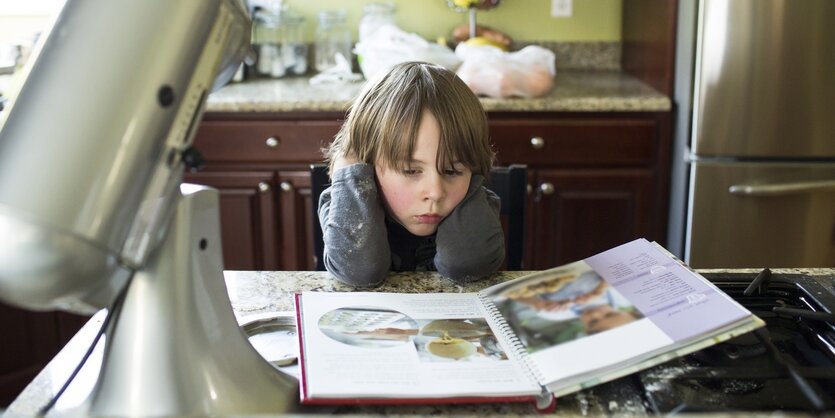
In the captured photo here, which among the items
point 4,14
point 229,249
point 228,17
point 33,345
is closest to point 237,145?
point 229,249

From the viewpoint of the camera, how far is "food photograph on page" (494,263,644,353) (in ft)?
2.85

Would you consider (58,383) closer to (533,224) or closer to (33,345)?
(33,345)

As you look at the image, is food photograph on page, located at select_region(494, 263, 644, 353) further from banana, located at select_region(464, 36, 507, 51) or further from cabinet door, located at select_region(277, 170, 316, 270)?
banana, located at select_region(464, 36, 507, 51)

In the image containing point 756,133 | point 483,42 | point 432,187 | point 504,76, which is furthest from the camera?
point 483,42

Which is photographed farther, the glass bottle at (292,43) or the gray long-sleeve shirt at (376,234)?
the glass bottle at (292,43)

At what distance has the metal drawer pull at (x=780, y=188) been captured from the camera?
7.77ft

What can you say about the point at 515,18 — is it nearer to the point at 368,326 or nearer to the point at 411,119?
the point at 411,119

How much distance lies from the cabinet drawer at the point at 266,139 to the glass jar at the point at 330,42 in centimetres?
53

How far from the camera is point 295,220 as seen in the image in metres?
2.59

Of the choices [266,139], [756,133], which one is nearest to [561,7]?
[756,133]

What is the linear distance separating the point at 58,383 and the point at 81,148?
32 centimetres

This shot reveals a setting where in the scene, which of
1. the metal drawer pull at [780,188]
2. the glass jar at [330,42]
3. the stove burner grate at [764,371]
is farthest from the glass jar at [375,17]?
the stove burner grate at [764,371]

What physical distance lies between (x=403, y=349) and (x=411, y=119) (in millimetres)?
424

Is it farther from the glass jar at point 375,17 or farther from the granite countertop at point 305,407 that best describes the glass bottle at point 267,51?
the granite countertop at point 305,407
